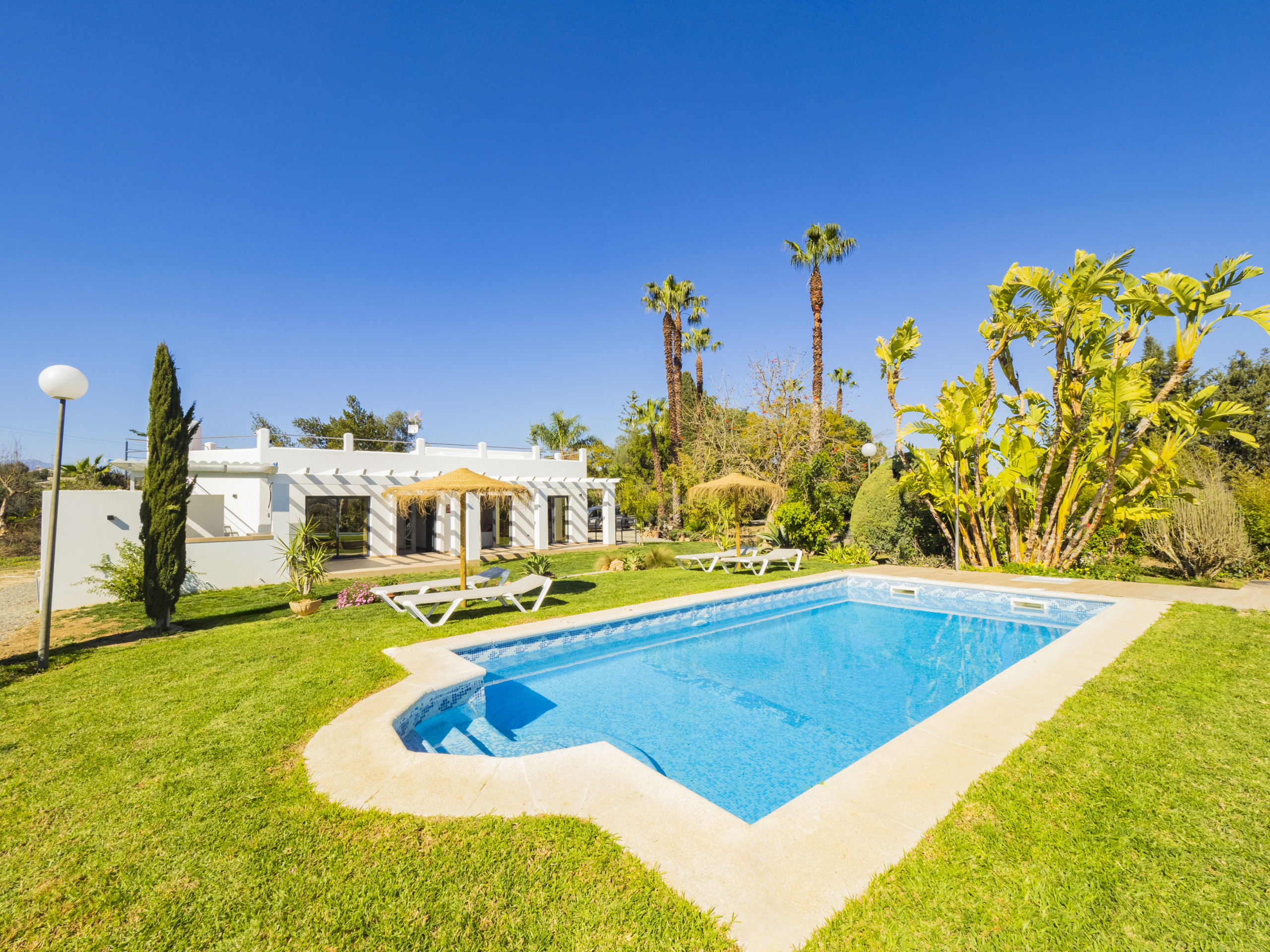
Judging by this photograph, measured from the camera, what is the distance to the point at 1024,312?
38.9 ft

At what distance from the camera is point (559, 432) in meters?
36.6

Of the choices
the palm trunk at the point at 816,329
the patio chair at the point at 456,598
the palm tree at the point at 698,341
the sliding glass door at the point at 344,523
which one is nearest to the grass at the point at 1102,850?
the patio chair at the point at 456,598

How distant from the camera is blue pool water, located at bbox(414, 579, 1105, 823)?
16.9ft

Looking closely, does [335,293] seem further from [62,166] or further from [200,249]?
[62,166]

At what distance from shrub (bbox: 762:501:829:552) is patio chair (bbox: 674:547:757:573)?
5.34 feet

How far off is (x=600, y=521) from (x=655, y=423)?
20.5 feet

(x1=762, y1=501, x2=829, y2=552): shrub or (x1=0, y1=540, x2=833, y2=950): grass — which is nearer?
(x1=0, y1=540, x2=833, y2=950): grass

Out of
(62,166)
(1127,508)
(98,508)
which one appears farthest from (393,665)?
(62,166)

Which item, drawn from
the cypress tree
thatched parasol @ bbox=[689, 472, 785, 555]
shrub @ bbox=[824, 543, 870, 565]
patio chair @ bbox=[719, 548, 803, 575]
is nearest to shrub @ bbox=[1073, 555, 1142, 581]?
shrub @ bbox=[824, 543, 870, 565]

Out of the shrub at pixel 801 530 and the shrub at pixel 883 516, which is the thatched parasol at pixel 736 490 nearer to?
the shrub at pixel 801 530

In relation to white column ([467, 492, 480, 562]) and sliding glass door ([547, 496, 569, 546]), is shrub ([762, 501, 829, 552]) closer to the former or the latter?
sliding glass door ([547, 496, 569, 546])

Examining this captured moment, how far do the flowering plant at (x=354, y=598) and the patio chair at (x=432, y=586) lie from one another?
0.13 meters

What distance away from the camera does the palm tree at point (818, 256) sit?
69.3ft

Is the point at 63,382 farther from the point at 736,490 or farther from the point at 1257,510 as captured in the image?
the point at 1257,510
